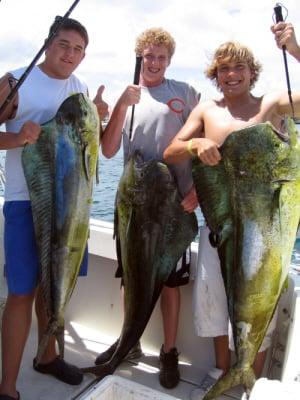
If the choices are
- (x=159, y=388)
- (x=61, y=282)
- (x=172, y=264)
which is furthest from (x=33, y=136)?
(x=159, y=388)

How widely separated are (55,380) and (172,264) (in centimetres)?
101

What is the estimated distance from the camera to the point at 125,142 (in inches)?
114

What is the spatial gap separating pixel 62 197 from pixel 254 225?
3.23 ft

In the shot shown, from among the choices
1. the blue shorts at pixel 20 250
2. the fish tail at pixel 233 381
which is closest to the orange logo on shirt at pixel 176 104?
the blue shorts at pixel 20 250

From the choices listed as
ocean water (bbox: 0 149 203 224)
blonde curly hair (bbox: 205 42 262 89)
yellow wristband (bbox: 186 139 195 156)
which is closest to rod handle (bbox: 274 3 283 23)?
blonde curly hair (bbox: 205 42 262 89)

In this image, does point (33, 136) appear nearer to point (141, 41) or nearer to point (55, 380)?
point (141, 41)

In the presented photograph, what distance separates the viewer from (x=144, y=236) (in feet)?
8.55

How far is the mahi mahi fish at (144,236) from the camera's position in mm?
2562

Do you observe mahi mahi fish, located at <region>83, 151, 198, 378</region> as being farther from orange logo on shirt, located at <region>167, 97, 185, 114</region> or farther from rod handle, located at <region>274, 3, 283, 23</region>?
rod handle, located at <region>274, 3, 283, 23</region>

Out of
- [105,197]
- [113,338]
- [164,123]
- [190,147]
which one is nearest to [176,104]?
[164,123]

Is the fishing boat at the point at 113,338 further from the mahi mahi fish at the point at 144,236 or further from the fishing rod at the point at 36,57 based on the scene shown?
the fishing rod at the point at 36,57

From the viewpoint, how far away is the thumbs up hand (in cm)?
253

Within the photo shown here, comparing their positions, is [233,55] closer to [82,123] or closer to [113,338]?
[82,123]

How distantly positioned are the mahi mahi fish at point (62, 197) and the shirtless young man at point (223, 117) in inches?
19.6
